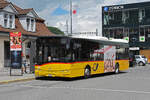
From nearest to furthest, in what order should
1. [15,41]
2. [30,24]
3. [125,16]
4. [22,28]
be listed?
[15,41] < [22,28] < [30,24] < [125,16]

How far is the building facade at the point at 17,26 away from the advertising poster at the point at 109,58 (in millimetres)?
7622

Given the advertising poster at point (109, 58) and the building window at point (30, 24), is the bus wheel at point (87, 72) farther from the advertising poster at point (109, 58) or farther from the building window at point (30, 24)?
the building window at point (30, 24)

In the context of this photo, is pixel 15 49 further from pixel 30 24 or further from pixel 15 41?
pixel 30 24

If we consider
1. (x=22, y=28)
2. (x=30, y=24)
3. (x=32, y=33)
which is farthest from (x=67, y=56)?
(x=30, y=24)

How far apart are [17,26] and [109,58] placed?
517 inches

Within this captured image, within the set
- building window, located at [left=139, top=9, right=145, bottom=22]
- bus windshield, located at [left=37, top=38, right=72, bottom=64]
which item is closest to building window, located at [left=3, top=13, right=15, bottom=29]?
bus windshield, located at [left=37, top=38, right=72, bottom=64]

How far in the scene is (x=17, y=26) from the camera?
Answer: 3105 centimetres

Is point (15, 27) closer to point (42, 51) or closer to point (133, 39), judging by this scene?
point (42, 51)

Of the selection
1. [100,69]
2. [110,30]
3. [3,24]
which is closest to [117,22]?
[110,30]

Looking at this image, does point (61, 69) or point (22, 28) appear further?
point (22, 28)

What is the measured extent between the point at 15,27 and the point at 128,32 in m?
34.8

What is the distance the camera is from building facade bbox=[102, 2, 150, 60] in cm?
5738

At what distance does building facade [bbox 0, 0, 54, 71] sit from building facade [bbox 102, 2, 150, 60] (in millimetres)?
26921

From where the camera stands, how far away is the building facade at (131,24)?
57.4m
